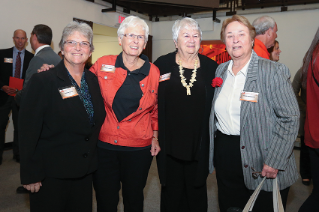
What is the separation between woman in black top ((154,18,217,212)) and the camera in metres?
2.18

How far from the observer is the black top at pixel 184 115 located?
2.18 metres

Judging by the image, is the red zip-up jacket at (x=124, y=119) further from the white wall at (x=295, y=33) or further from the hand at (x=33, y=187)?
the white wall at (x=295, y=33)

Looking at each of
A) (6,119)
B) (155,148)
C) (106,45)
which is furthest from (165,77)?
(106,45)

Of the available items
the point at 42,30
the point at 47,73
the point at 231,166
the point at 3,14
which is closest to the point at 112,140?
the point at 47,73

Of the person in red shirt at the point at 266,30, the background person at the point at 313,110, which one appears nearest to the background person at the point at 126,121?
the background person at the point at 313,110

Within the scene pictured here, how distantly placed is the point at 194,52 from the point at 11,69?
13.1 ft

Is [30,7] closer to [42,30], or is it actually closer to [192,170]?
[42,30]

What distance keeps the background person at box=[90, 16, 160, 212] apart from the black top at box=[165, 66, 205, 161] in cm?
17

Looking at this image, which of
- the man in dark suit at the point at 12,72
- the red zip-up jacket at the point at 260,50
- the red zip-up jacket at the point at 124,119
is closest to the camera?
the red zip-up jacket at the point at 124,119

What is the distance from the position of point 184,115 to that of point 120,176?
29.3 inches

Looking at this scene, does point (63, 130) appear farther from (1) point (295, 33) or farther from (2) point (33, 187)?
(1) point (295, 33)

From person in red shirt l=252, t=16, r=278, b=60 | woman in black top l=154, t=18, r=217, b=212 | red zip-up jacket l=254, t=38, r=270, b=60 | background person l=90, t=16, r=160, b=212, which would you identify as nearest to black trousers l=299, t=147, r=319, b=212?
woman in black top l=154, t=18, r=217, b=212

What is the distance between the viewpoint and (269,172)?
171 centimetres

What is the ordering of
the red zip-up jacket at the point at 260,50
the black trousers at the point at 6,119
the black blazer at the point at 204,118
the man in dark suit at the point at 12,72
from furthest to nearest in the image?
the man in dark suit at the point at 12,72 → the black trousers at the point at 6,119 → the red zip-up jacket at the point at 260,50 → the black blazer at the point at 204,118
